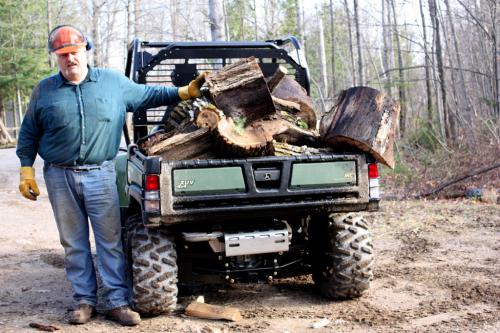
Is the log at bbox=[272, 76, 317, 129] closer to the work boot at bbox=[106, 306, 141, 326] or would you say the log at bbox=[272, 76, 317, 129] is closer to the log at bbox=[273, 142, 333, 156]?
the log at bbox=[273, 142, 333, 156]

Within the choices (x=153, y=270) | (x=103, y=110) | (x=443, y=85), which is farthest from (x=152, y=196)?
(x=443, y=85)

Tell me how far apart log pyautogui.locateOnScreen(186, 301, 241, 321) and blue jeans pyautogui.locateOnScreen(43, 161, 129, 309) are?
54 centimetres

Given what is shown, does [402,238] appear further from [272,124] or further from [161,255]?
[161,255]

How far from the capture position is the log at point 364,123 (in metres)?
4.81

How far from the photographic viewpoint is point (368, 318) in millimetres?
4812

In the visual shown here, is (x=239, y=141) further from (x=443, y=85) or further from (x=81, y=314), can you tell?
(x=443, y=85)

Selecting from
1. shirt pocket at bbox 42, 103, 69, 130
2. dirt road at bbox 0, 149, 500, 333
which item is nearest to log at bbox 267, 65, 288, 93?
shirt pocket at bbox 42, 103, 69, 130

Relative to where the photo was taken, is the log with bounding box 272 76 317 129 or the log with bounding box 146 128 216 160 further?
the log with bounding box 272 76 317 129

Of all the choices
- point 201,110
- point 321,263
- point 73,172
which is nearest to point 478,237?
point 321,263

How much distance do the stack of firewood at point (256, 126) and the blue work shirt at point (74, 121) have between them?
348 mm

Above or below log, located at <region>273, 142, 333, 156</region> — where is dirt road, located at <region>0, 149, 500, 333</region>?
below

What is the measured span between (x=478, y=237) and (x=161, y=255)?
180 inches

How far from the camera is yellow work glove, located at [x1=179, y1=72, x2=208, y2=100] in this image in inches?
205

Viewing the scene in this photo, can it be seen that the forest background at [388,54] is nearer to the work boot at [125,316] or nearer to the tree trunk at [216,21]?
the tree trunk at [216,21]
